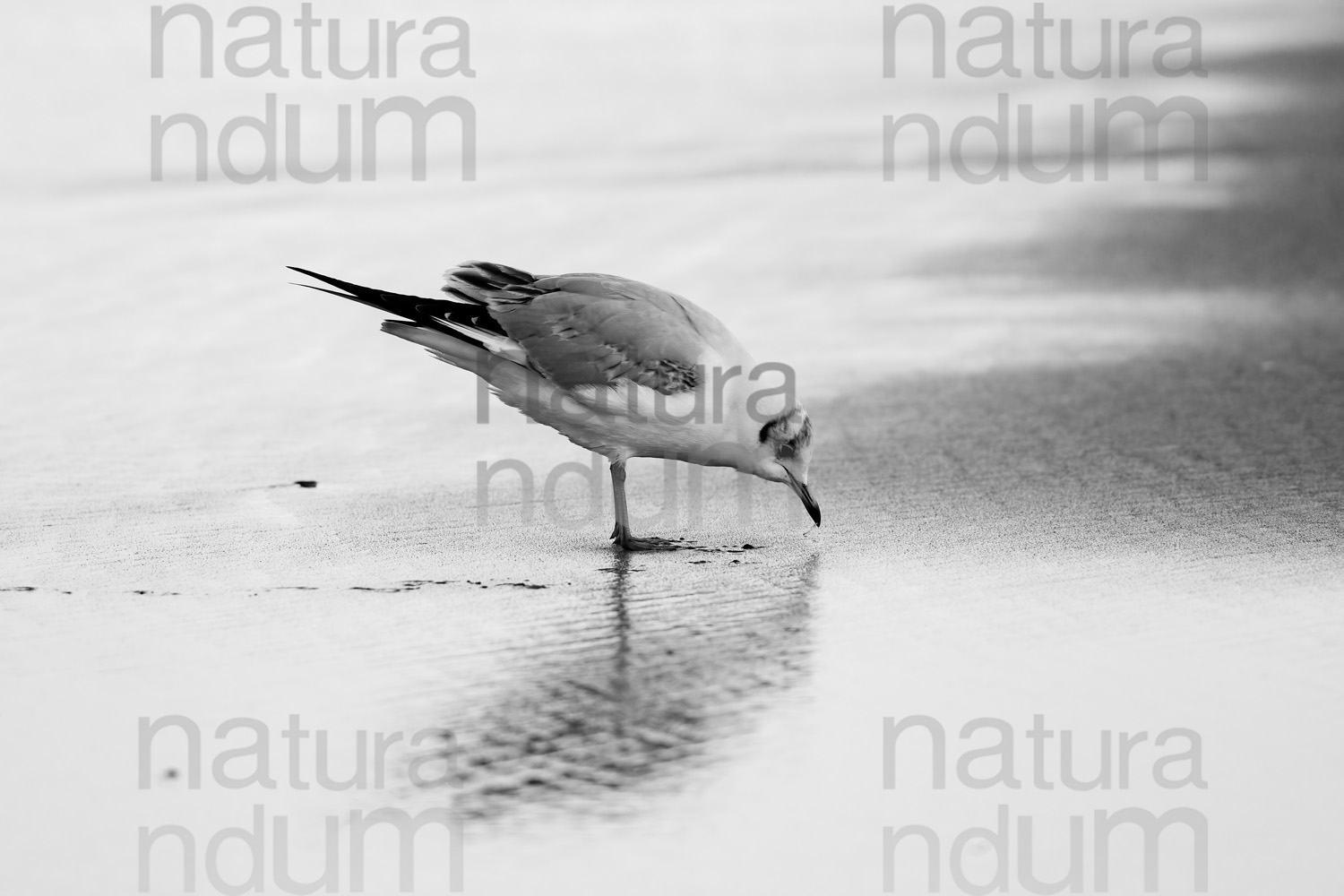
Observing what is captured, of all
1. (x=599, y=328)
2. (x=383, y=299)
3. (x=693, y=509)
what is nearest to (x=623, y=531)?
(x=693, y=509)

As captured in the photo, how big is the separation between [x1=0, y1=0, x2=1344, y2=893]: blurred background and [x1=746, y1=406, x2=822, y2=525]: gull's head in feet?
0.41

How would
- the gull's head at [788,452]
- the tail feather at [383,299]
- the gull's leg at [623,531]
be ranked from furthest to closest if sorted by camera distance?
the tail feather at [383,299] → the gull's head at [788,452] → the gull's leg at [623,531]

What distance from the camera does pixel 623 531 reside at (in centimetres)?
531

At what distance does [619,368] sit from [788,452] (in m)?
0.53

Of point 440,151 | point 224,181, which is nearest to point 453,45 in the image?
point 440,151

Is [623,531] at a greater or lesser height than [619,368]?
lesser

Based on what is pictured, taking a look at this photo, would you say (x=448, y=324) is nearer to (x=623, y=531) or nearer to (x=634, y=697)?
(x=623, y=531)

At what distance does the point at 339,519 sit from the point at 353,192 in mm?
5807

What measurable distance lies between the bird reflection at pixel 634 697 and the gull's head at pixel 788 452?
1.48ft

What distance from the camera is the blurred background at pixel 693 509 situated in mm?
3438

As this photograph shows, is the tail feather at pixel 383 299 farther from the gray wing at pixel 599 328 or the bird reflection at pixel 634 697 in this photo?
the bird reflection at pixel 634 697

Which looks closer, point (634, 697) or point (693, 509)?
point (634, 697)

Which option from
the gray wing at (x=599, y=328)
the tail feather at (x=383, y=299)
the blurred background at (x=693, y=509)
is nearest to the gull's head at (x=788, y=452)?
the blurred background at (x=693, y=509)

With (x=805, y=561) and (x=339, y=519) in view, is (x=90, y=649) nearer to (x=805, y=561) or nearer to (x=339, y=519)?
(x=339, y=519)
